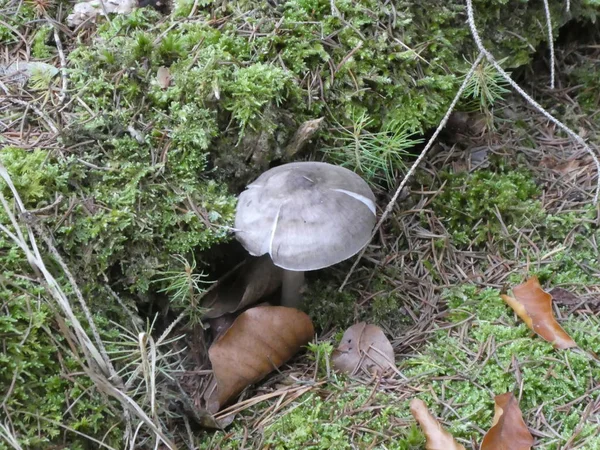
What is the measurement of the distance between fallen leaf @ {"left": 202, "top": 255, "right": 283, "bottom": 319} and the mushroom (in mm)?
303

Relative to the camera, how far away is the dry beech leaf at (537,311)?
210 cm

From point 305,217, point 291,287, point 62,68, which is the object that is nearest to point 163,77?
point 62,68

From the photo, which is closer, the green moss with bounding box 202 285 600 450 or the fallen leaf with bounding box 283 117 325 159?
the green moss with bounding box 202 285 600 450

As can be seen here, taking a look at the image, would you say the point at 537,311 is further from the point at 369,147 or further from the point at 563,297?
the point at 369,147

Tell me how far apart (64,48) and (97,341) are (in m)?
1.51

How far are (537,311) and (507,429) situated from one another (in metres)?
0.53

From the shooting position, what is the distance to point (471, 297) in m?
2.43

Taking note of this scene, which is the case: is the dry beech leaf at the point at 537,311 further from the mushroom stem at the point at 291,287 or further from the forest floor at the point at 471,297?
the mushroom stem at the point at 291,287

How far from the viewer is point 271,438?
6.39 feet

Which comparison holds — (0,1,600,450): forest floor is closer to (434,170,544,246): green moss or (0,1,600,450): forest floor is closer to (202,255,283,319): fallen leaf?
(434,170,544,246): green moss

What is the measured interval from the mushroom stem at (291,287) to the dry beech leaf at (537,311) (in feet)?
2.79

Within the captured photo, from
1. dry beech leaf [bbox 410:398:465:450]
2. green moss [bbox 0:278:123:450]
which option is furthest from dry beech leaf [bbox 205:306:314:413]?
dry beech leaf [bbox 410:398:465:450]

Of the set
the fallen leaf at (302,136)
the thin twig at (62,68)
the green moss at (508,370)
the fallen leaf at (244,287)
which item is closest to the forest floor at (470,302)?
the green moss at (508,370)

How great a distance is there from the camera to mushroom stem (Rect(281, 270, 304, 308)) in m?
2.46
